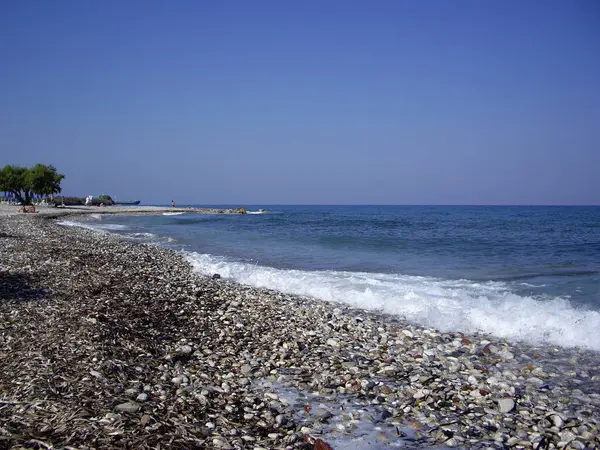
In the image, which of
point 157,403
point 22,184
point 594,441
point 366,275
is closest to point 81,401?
point 157,403

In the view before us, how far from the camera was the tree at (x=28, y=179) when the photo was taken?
79000 mm

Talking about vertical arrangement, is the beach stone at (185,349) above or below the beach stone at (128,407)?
below

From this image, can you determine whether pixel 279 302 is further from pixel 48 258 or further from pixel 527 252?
pixel 527 252

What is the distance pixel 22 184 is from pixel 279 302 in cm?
8797

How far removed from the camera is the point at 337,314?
438 inches

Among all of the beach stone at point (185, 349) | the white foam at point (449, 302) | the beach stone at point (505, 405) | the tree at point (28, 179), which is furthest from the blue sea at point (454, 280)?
the tree at point (28, 179)

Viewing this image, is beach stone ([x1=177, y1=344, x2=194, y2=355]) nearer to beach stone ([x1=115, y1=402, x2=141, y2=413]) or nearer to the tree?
beach stone ([x1=115, y1=402, x2=141, y2=413])

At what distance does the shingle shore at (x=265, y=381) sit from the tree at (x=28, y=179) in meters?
80.0

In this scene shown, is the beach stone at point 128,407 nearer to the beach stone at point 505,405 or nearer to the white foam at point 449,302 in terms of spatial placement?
the beach stone at point 505,405

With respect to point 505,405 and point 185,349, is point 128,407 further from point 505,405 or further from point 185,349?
point 505,405

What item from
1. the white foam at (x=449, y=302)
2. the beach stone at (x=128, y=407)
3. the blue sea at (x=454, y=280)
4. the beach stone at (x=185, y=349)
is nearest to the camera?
the beach stone at (x=128, y=407)

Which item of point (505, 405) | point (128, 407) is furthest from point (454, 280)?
point (128, 407)

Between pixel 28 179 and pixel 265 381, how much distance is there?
8763cm

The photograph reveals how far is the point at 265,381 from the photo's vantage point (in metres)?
6.68
